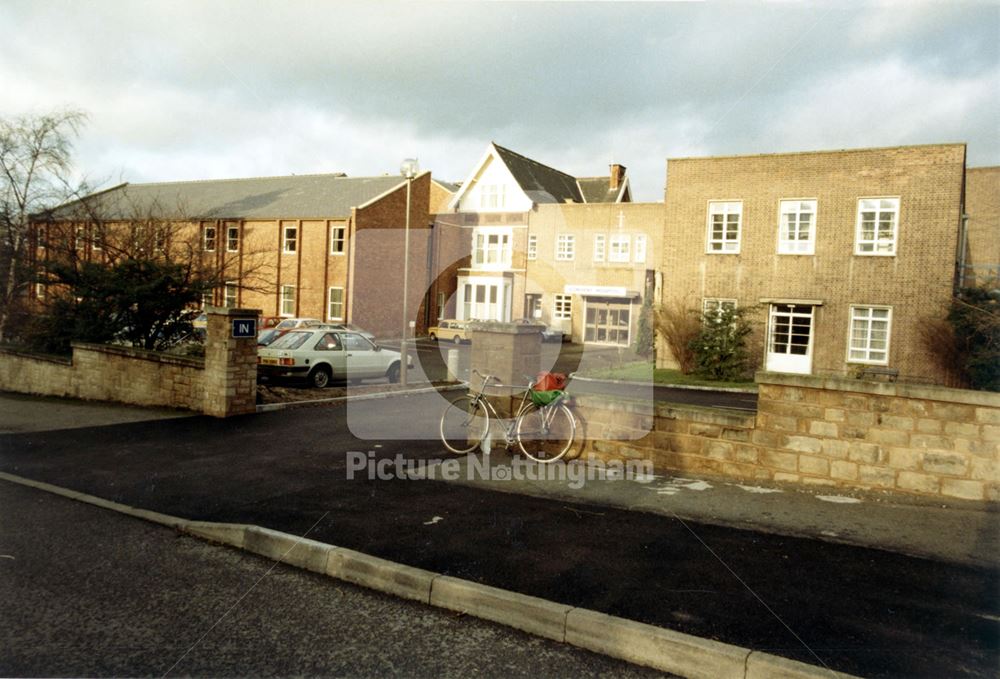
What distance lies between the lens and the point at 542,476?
8.14 metres

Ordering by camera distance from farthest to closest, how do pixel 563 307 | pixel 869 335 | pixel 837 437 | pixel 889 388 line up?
pixel 563 307, pixel 869 335, pixel 837 437, pixel 889 388

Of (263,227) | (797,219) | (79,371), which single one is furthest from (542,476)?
(263,227)

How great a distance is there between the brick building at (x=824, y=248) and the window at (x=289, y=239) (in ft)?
74.0

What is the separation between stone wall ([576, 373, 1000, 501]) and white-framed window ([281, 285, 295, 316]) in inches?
1365

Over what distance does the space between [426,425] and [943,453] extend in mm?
7655

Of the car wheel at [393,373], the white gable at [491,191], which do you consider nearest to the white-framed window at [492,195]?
the white gable at [491,191]

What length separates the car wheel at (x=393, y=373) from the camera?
61.8 feet

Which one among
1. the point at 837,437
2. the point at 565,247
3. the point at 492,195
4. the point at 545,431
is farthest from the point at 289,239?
the point at 837,437

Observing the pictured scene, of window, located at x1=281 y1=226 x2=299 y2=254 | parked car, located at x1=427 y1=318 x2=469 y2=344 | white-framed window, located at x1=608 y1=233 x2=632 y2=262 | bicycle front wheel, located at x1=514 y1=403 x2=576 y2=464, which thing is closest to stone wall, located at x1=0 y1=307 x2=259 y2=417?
bicycle front wheel, located at x1=514 y1=403 x2=576 y2=464

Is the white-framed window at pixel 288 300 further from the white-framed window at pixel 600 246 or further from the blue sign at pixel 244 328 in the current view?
the blue sign at pixel 244 328

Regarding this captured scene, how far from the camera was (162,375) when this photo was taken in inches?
547

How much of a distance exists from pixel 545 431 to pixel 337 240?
31.8m

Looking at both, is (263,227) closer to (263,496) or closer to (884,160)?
(884,160)

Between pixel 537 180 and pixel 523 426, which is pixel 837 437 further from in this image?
pixel 537 180
